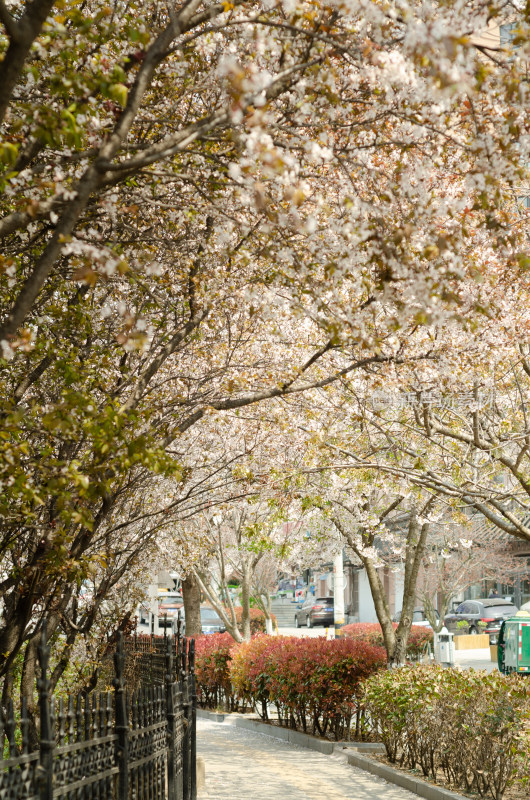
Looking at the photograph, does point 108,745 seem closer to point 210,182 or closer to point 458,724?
point 210,182

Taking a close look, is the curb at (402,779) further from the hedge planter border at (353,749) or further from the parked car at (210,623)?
the parked car at (210,623)

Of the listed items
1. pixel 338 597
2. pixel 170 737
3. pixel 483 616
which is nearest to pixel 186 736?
pixel 170 737

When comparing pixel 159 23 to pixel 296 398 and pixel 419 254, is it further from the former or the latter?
pixel 296 398

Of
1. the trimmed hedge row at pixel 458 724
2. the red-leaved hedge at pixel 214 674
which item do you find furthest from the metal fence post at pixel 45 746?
the red-leaved hedge at pixel 214 674

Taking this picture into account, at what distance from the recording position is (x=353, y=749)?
13.6 meters

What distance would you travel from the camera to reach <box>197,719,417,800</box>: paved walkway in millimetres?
10391

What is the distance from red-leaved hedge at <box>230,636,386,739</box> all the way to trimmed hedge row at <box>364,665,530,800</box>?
6.47 ft

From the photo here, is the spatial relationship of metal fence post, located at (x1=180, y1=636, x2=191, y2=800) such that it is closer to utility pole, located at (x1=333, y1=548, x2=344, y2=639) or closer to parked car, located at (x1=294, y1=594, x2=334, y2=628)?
utility pole, located at (x1=333, y1=548, x2=344, y2=639)

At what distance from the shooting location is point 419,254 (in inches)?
209

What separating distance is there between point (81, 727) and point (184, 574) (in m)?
17.6

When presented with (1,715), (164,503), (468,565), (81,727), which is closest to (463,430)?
(164,503)

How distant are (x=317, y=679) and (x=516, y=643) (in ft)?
18.5

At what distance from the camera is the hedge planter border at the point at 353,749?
10.0 m

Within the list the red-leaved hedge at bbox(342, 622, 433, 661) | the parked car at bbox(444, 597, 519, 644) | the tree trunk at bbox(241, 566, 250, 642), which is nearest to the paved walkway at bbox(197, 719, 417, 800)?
the tree trunk at bbox(241, 566, 250, 642)
